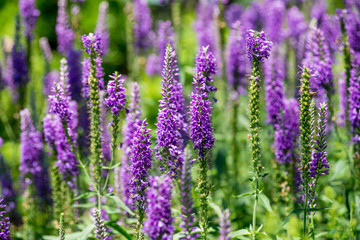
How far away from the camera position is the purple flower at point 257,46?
3.12 metres

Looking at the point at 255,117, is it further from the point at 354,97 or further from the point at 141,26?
the point at 141,26

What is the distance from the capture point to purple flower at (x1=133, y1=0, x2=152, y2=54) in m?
8.19

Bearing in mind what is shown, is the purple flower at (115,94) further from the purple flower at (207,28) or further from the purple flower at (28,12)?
the purple flower at (207,28)

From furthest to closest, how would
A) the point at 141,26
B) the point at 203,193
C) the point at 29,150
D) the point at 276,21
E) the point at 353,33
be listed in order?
the point at 141,26 < the point at 276,21 < the point at 29,150 < the point at 353,33 < the point at 203,193

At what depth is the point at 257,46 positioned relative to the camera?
3.13 metres

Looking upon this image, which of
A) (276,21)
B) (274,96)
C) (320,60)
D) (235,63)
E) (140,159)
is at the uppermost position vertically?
(276,21)

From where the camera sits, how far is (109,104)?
3.42 m

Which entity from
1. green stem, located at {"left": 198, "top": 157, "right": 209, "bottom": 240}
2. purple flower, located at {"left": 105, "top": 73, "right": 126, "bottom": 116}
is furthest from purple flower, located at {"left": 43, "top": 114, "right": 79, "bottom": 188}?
green stem, located at {"left": 198, "top": 157, "right": 209, "bottom": 240}

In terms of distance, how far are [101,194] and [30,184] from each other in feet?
6.90

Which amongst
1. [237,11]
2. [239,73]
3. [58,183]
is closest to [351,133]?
[239,73]

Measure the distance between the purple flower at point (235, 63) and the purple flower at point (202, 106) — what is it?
3048mm

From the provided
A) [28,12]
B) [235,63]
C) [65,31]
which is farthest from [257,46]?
[28,12]

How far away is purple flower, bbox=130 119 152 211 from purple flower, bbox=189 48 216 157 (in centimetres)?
35

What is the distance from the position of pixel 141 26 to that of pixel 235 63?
2710mm
